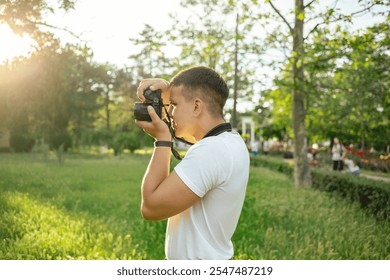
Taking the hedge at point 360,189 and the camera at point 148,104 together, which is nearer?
the camera at point 148,104

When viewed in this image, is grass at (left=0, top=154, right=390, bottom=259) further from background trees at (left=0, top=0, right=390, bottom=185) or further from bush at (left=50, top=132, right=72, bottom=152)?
bush at (left=50, top=132, right=72, bottom=152)

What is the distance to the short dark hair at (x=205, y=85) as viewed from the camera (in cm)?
171

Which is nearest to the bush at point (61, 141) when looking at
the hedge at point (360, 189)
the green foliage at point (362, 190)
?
the hedge at point (360, 189)

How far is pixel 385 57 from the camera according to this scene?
6.62 m

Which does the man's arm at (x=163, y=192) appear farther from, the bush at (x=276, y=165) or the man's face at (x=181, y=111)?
the bush at (x=276, y=165)

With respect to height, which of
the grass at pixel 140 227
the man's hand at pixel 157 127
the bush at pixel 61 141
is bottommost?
the grass at pixel 140 227

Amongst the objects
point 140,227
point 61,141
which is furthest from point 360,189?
point 61,141

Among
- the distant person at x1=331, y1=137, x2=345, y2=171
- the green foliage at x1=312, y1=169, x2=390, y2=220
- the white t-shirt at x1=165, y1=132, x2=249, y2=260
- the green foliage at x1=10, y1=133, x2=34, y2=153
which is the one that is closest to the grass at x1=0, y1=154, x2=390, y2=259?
the green foliage at x1=312, y1=169, x2=390, y2=220

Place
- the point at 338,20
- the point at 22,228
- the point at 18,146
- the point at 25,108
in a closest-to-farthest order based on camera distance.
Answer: the point at 22,228 < the point at 338,20 < the point at 25,108 < the point at 18,146

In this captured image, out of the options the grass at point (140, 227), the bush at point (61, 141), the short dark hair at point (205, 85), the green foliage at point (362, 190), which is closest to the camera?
the short dark hair at point (205, 85)

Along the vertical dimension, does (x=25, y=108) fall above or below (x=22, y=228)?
above

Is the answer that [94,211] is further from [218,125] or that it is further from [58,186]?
[218,125]
